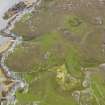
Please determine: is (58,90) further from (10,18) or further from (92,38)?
(10,18)

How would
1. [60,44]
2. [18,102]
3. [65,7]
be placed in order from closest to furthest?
[18,102] → [60,44] → [65,7]

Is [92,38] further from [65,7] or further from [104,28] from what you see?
[65,7]

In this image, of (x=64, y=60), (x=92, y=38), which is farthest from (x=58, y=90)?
(x=92, y=38)

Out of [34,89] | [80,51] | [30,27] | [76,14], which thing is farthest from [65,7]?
[34,89]

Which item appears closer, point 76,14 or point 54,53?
point 54,53

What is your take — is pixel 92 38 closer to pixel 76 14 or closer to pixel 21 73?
pixel 76 14

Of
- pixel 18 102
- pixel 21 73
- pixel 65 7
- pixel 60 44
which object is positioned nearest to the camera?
pixel 18 102

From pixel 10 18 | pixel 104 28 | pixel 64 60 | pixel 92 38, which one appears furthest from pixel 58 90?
pixel 10 18

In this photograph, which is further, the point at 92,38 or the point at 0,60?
the point at 92,38

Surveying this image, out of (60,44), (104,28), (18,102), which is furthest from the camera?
(104,28)
